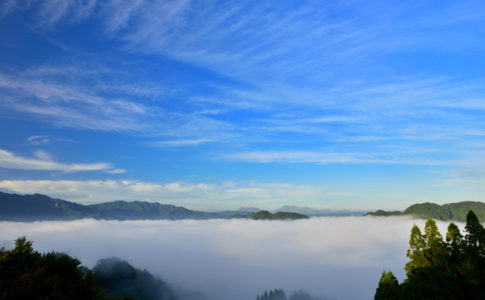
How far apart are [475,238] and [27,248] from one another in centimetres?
5357

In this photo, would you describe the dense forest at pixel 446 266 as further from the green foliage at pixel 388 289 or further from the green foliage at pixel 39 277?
the green foliage at pixel 39 277

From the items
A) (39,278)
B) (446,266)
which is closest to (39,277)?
(39,278)

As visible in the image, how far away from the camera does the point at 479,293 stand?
35719 millimetres

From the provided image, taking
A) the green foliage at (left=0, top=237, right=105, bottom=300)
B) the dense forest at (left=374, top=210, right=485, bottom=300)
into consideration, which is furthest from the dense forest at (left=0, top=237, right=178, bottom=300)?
→ the dense forest at (left=374, top=210, right=485, bottom=300)

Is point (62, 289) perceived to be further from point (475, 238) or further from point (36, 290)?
point (475, 238)

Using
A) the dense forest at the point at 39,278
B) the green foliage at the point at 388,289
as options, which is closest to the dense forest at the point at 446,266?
the green foliage at the point at 388,289

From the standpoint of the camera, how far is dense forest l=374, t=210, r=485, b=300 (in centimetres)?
3697

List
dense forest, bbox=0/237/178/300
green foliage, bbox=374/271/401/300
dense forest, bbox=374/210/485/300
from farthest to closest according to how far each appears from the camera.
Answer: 1. green foliage, bbox=374/271/401/300
2. dense forest, bbox=374/210/485/300
3. dense forest, bbox=0/237/178/300

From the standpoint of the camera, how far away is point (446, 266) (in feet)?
129

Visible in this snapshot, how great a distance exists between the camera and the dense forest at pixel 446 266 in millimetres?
36975

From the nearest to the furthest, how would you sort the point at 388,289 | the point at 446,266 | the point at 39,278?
the point at 39,278, the point at 446,266, the point at 388,289

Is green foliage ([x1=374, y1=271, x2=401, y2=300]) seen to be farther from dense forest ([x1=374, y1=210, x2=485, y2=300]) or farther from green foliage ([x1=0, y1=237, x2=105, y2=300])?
green foliage ([x1=0, y1=237, x2=105, y2=300])

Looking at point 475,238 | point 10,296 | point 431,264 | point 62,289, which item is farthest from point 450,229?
point 10,296

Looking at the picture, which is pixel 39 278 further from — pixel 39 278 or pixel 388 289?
pixel 388 289
